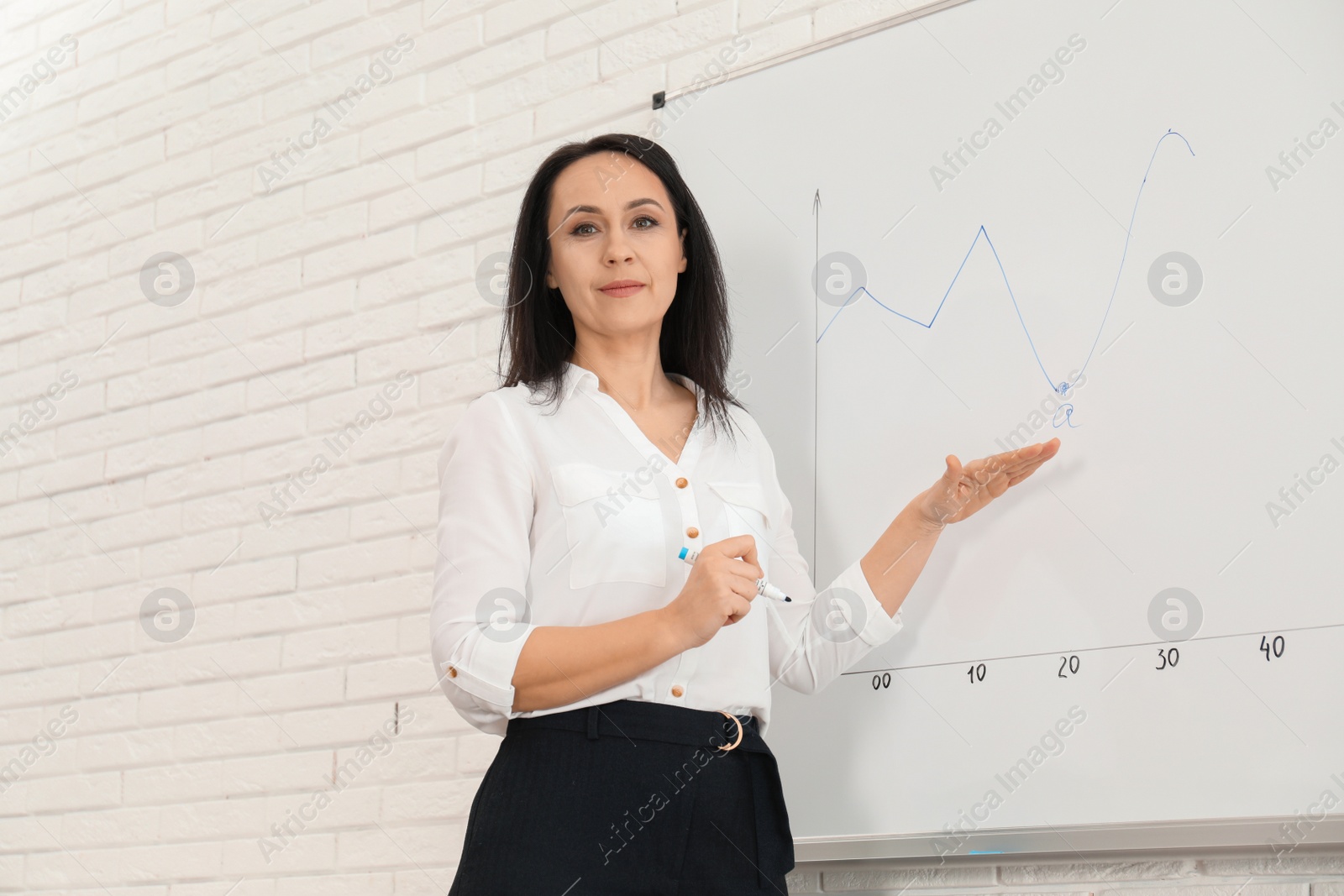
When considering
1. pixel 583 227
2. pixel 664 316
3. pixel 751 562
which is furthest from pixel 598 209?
pixel 751 562

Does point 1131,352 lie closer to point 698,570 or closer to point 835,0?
point 698,570

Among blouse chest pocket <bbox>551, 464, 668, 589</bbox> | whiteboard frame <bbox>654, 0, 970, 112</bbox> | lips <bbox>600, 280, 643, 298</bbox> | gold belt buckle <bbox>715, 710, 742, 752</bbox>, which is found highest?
whiteboard frame <bbox>654, 0, 970, 112</bbox>

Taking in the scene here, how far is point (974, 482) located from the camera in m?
1.46

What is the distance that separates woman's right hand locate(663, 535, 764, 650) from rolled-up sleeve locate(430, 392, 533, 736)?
0.54 feet

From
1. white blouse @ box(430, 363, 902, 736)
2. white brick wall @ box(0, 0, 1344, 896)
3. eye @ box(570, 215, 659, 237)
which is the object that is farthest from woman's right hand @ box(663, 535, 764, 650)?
white brick wall @ box(0, 0, 1344, 896)

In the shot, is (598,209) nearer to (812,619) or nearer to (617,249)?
(617,249)

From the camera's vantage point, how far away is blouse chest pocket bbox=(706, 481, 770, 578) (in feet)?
4.88

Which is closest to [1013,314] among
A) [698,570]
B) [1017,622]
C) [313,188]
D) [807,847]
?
[1017,622]

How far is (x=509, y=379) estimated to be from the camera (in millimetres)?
1561

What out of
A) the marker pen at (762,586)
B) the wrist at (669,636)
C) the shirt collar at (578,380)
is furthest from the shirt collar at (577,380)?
the wrist at (669,636)

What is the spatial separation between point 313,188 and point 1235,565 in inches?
68.7

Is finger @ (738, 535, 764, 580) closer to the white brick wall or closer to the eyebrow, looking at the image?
the eyebrow

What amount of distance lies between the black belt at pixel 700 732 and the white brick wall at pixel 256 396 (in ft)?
2.41

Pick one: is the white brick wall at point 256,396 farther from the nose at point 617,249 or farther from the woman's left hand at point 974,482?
the woman's left hand at point 974,482
